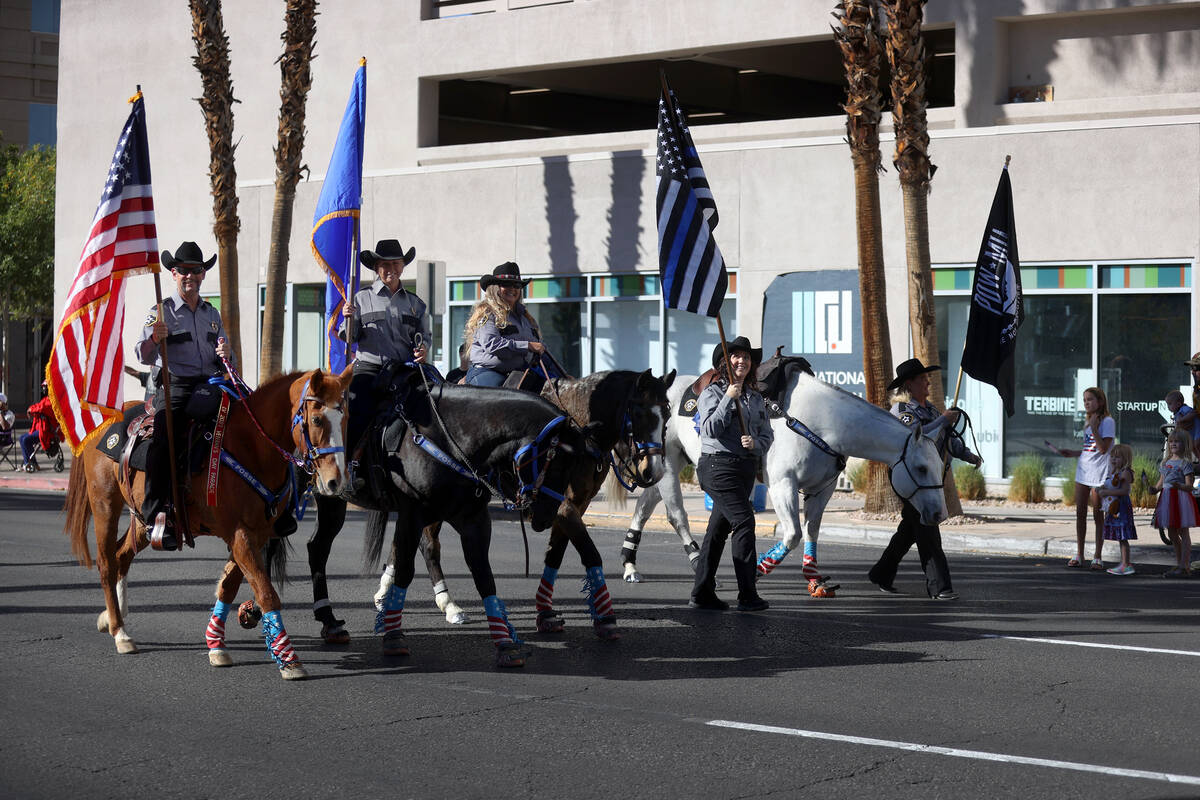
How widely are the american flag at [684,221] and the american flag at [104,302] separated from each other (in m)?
4.28

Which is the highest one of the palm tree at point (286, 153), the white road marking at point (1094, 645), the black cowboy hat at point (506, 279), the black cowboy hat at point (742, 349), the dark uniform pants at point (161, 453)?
the palm tree at point (286, 153)

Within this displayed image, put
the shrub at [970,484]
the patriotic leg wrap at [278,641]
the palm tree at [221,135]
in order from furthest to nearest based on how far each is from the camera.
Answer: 1. the palm tree at [221,135]
2. the shrub at [970,484]
3. the patriotic leg wrap at [278,641]

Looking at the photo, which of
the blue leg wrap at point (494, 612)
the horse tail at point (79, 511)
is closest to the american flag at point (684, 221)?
the blue leg wrap at point (494, 612)

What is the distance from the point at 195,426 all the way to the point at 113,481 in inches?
37.0

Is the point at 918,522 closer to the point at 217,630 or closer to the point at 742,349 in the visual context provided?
the point at 742,349

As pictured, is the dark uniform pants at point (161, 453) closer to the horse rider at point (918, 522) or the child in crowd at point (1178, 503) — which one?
the horse rider at point (918, 522)

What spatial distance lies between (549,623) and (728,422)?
2134 mm


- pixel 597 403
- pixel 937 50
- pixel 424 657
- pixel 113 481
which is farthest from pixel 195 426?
pixel 937 50

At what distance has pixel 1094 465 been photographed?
566 inches

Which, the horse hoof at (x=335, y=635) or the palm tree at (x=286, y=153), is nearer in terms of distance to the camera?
the horse hoof at (x=335, y=635)

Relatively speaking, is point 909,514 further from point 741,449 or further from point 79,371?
point 79,371

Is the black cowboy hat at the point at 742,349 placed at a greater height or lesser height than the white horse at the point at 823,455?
greater

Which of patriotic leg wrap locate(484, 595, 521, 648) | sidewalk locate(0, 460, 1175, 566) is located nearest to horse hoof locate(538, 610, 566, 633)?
patriotic leg wrap locate(484, 595, 521, 648)

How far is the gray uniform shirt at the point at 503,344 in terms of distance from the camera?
1098cm
